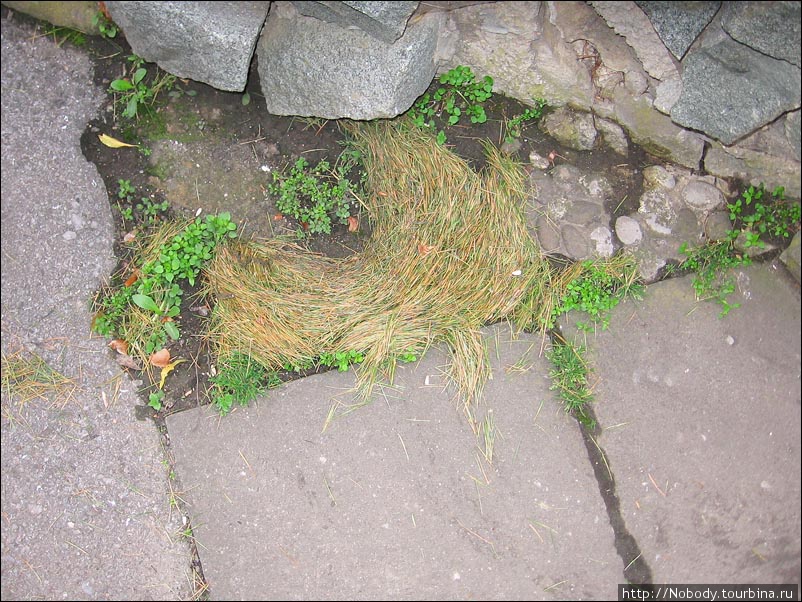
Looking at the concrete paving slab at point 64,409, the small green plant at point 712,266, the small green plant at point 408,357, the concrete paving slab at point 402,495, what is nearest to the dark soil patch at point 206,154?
the concrete paving slab at point 64,409

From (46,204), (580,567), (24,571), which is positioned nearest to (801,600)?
(580,567)

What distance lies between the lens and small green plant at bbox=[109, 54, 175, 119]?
2.42 meters

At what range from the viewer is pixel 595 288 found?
2541mm

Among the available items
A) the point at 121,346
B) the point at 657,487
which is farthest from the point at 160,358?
the point at 657,487

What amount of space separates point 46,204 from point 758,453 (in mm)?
3198

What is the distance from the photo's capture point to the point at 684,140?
8.25ft

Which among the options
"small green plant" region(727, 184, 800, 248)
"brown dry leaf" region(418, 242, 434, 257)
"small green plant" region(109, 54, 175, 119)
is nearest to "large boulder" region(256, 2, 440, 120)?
"small green plant" region(109, 54, 175, 119)

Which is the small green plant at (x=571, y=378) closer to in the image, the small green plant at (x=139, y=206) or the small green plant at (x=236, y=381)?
the small green plant at (x=236, y=381)

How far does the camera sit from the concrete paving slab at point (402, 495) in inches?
94.7

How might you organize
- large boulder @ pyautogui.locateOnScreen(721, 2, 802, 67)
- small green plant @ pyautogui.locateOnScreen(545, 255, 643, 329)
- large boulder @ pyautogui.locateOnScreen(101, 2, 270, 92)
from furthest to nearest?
small green plant @ pyautogui.locateOnScreen(545, 255, 643, 329), large boulder @ pyautogui.locateOnScreen(101, 2, 270, 92), large boulder @ pyautogui.locateOnScreen(721, 2, 802, 67)

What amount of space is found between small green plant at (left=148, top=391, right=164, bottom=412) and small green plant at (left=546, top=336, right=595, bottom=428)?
5.28 ft

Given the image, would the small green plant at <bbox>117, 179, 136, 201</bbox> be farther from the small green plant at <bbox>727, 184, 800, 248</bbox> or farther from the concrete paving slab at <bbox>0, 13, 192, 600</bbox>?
the small green plant at <bbox>727, 184, 800, 248</bbox>

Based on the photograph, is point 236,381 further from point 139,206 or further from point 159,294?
point 139,206

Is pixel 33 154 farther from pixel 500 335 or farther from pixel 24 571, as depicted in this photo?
pixel 500 335
